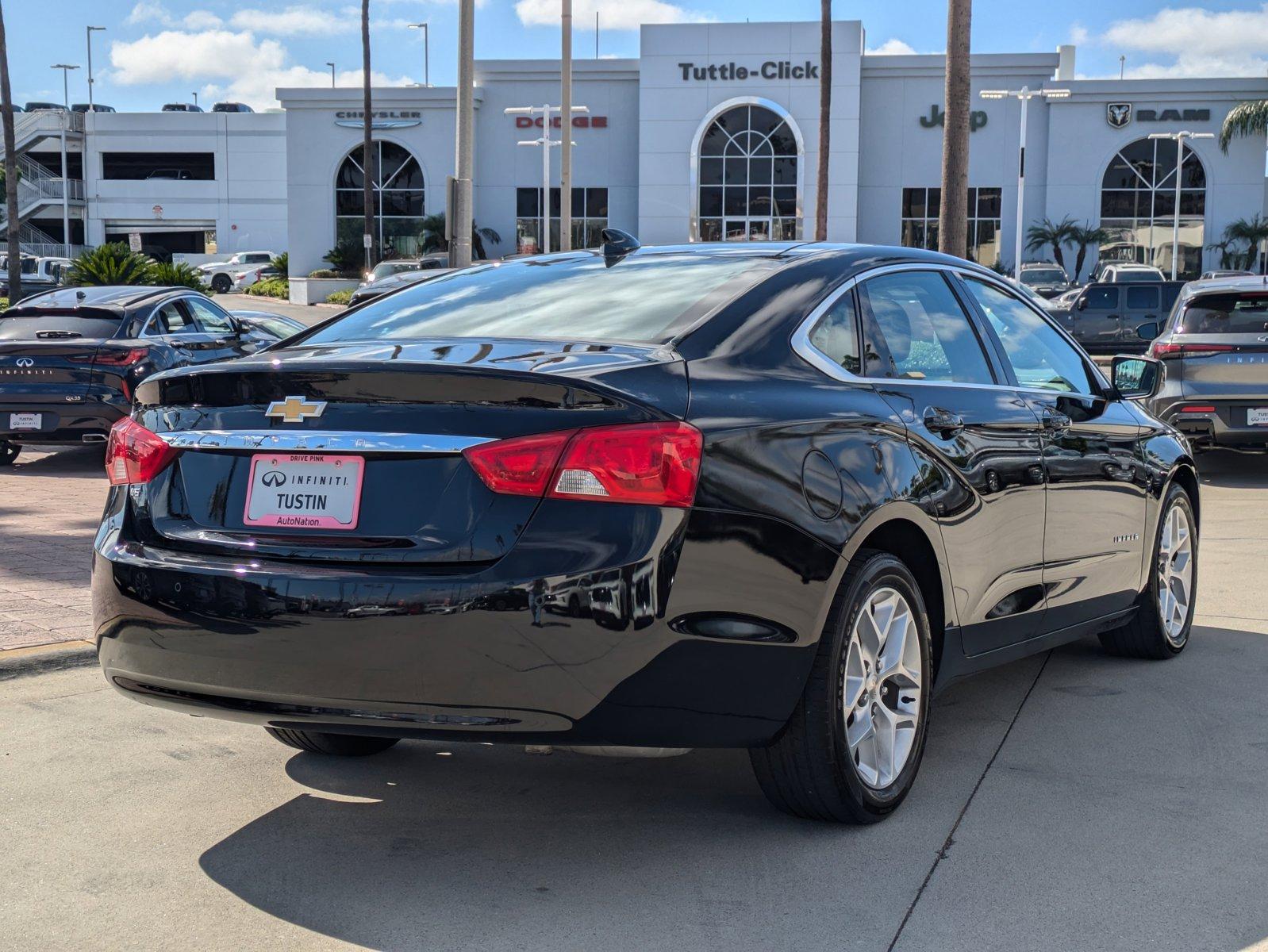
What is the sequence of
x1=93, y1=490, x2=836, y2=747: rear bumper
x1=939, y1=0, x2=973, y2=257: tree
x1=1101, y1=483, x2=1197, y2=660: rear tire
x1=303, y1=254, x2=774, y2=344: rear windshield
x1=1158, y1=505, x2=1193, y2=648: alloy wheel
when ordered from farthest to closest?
1. x1=939, y1=0, x2=973, y2=257: tree
2. x1=1158, y1=505, x2=1193, y2=648: alloy wheel
3. x1=1101, y1=483, x2=1197, y2=660: rear tire
4. x1=303, y1=254, x2=774, y2=344: rear windshield
5. x1=93, y1=490, x2=836, y2=747: rear bumper

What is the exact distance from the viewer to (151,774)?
4.70m

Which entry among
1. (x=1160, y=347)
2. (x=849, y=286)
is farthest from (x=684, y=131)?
(x=849, y=286)

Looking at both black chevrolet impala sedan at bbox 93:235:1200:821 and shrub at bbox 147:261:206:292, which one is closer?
black chevrolet impala sedan at bbox 93:235:1200:821

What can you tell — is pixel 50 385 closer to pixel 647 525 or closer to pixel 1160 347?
pixel 1160 347

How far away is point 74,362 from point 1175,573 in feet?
32.5

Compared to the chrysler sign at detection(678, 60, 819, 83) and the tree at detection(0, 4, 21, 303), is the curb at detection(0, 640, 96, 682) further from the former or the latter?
the chrysler sign at detection(678, 60, 819, 83)

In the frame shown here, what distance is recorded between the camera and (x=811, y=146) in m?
→ 50.2

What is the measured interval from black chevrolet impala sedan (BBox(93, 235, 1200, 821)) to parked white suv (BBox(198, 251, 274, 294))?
54223 mm

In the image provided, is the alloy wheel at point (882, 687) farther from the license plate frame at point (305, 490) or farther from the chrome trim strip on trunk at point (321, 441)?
the license plate frame at point (305, 490)

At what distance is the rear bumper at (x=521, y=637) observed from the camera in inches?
133

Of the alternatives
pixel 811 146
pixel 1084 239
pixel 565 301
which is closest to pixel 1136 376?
pixel 565 301

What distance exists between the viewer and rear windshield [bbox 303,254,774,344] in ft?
13.7

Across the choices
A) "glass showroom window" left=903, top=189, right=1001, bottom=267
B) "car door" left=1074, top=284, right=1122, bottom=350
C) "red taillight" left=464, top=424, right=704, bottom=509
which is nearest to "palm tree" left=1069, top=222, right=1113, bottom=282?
"glass showroom window" left=903, top=189, right=1001, bottom=267

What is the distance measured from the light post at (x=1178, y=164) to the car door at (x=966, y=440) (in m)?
48.2
